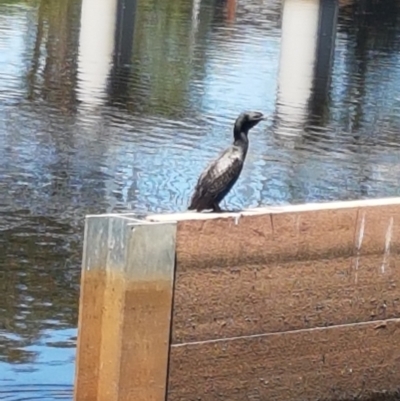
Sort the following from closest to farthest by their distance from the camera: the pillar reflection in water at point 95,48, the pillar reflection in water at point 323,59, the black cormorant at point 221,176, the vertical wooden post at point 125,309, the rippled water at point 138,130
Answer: the vertical wooden post at point 125,309 → the black cormorant at point 221,176 → the rippled water at point 138,130 → the pillar reflection in water at point 95,48 → the pillar reflection in water at point 323,59

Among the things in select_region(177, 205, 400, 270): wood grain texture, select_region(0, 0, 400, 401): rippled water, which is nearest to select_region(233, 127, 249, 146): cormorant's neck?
select_region(177, 205, 400, 270): wood grain texture

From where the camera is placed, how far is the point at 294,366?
9.70 metres

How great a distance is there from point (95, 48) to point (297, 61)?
4.61 m

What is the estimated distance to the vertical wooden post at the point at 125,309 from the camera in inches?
344

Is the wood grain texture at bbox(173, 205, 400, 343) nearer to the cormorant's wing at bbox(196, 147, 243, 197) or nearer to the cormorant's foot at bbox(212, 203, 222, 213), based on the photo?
the cormorant's foot at bbox(212, 203, 222, 213)

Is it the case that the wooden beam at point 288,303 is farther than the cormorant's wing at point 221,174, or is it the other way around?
the cormorant's wing at point 221,174

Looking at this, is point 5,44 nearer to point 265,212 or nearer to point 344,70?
point 344,70

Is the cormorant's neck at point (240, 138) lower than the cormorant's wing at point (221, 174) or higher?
higher

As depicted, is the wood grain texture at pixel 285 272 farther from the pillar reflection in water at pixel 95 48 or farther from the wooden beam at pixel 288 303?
the pillar reflection in water at pixel 95 48

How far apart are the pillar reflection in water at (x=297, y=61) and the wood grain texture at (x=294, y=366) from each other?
1133 centimetres

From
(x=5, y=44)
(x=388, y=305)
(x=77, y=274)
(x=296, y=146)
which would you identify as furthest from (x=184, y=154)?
(x=5, y=44)

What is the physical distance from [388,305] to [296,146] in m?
10.9

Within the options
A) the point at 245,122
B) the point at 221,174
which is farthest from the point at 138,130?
the point at 221,174

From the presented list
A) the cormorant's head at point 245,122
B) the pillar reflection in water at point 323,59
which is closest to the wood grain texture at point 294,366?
the cormorant's head at point 245,122
